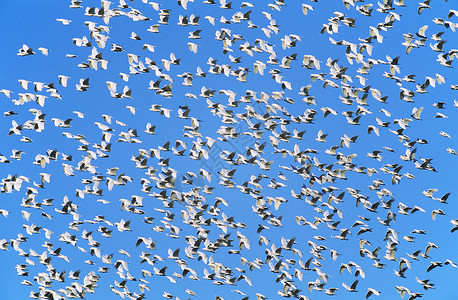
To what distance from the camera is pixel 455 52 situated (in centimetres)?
6266

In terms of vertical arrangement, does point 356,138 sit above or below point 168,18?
below

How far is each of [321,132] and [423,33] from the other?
1125 centimetres

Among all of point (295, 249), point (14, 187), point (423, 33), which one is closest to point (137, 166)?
point (14, 187)

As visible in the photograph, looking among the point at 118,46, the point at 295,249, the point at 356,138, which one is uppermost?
the point at 118,46

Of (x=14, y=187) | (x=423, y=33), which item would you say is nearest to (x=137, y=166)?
(x=14, y=187)

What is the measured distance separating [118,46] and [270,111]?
13936 millimetres

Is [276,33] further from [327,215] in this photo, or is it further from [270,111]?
[327,215]

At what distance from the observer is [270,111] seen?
223 feet

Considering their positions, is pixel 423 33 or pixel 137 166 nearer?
pixel 423 33

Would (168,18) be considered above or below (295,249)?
above

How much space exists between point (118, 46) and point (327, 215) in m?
21.8

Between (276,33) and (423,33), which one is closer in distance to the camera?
(423,33)

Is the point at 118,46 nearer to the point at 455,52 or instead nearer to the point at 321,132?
the point at 321,132

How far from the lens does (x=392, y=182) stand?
65.9 metres
